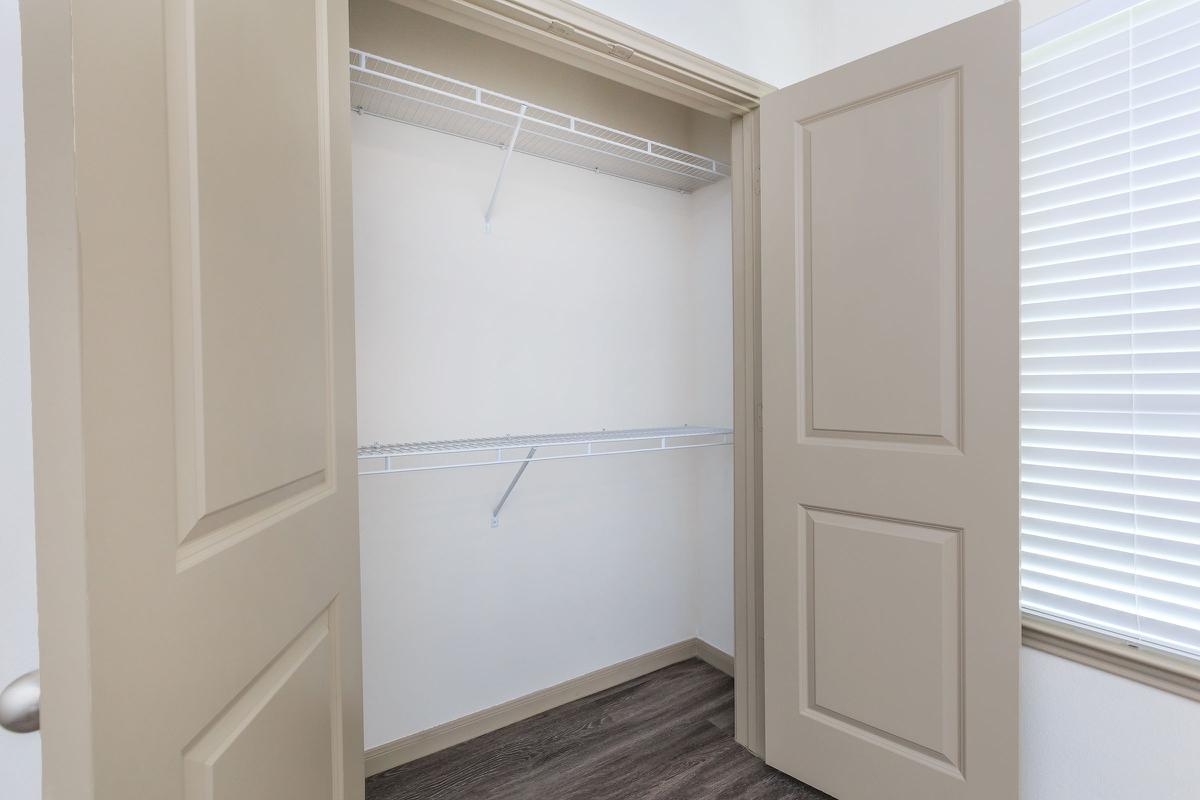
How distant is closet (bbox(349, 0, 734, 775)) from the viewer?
172 cm

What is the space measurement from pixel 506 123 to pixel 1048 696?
7.31 ft

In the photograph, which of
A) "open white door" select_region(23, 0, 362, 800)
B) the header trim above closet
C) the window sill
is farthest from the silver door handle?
the window sill

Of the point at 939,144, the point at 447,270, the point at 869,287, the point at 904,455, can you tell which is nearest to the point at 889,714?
the point at 904,455

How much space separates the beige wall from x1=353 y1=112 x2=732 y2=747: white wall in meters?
→ 0.21

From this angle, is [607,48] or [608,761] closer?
[607,48]

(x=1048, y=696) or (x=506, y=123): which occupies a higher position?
(x=506, y=123)

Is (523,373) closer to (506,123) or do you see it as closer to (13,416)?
(506,123)

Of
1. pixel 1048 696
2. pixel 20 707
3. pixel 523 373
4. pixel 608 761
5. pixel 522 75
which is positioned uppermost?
pixel 522 75

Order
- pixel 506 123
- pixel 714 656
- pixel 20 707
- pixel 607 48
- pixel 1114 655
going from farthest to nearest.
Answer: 1. pixel 714 656
2. pixel 506 123
3. pixel 607 48
4. pixel 1114 655
5. pixel 20 707

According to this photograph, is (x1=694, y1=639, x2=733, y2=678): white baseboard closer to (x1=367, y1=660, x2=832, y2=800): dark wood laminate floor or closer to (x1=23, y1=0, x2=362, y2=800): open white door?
(x1=367, y1=660, x2=832, y2=800): dark wood laminate floor

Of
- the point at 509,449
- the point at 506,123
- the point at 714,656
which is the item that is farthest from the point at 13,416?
the point at 714,656

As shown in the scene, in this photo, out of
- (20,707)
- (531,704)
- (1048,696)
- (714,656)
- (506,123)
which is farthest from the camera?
(714,656)

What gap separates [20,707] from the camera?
0.43 meters

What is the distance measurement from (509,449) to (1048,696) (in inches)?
65.5
